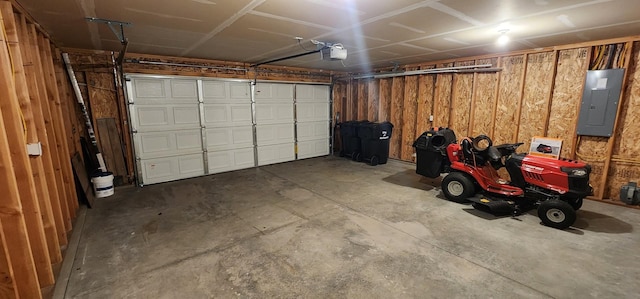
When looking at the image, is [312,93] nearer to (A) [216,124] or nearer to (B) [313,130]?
(B) [313,130]

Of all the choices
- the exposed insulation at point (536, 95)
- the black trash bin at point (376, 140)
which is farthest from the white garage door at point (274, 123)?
the exposed insulation at point (536, 95)

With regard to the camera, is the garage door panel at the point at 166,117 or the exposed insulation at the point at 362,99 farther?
the exposed insulation at the point at 362,99

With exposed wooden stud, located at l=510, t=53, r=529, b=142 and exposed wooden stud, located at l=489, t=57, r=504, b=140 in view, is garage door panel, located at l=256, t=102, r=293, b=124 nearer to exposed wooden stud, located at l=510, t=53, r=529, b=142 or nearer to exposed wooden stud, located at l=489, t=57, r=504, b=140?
exposed wooden stud, located at l=489, t=57, r=504, b=140

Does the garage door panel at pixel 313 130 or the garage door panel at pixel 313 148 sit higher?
the garage door panel at pixel 313 130

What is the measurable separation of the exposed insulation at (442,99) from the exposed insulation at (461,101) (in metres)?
0.12

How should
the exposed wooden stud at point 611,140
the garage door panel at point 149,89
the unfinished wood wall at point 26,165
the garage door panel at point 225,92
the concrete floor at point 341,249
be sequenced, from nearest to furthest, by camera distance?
1. the unfinished wood wall at point 26,165
2. the concrete floor at point 341,249
3. the exposed wooden stud at point 611,140
4. the garage door panel at point 149,89
5. the garage door panel at point 225,92

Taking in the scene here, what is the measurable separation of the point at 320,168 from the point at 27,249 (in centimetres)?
513

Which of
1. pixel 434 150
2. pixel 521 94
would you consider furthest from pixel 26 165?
pixel 521 94

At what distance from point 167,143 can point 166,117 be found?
1.75 feet

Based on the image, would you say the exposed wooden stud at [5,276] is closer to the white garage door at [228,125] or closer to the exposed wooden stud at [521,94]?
the white garage door at [228,125]

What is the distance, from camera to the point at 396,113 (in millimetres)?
6984

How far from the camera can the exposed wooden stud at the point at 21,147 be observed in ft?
6.34

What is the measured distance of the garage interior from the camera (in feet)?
7.59

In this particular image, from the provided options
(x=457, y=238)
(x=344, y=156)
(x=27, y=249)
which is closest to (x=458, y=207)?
(x=457, y=238)
